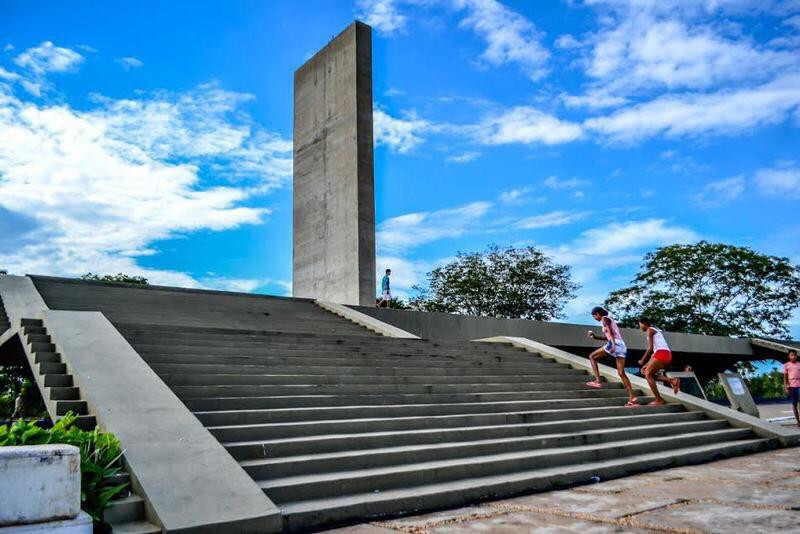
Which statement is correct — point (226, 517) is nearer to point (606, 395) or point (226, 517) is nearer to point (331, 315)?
point (606, 395)

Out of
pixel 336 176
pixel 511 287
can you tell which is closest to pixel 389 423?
pixel 336 176

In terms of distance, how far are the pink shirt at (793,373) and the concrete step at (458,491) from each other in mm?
5306

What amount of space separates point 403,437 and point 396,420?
17.3 inches

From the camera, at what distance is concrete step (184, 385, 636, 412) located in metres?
6.09

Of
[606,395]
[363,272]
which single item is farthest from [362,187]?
[606,395]

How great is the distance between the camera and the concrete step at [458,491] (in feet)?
14.4

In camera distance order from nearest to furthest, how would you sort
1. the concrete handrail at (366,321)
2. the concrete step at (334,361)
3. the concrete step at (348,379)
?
the concrete step at (348,379) → the concrete step at (334,361) → the concrete handrail at (366,321)

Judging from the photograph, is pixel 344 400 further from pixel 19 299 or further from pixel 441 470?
pixel 19 299

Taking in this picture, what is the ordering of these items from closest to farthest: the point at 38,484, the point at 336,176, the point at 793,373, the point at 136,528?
the point at 38,484 < the point at 136,528 < the point at 793,373 < the point at 336,176

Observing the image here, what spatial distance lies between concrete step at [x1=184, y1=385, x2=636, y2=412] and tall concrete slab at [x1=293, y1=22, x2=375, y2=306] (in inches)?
350

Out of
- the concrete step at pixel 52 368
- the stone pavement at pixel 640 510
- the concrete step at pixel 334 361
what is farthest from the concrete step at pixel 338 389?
the stone pavement at pixel 640 510

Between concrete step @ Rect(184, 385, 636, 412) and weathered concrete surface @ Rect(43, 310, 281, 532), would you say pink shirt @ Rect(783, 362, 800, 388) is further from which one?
weathered concrete surface @ Rect(43, 310, 281, 532)

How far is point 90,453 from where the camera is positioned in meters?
4.21

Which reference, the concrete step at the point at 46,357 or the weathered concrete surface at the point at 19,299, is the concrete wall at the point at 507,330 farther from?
the concrete step at the point at 46,357
